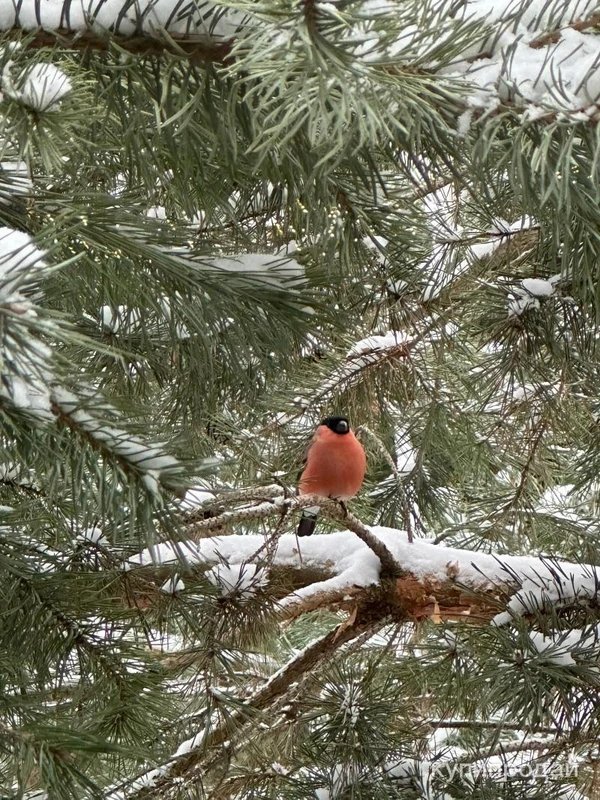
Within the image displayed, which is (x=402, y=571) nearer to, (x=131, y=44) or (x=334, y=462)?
(x=334, y=462)

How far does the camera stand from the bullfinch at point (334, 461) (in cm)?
253

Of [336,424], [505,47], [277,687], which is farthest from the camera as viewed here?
[336,424]

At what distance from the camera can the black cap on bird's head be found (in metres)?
2.48

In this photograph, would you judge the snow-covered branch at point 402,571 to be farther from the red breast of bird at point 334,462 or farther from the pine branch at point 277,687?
the red breast of bird at point 334,462

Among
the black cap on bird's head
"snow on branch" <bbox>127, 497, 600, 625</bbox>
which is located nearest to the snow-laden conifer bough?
"snow on branch" <bbox>127, 497, 600, 625</bbox>

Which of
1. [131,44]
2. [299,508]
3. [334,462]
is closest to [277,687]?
[299,508]

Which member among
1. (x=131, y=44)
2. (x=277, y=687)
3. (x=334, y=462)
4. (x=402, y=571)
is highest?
(x=131, y=44)

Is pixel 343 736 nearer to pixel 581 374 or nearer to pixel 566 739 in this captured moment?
pixel 566 739

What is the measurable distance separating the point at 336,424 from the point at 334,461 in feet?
0.51

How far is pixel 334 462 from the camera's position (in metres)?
2.63

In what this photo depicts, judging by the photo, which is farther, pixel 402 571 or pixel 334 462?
pixel 334 462

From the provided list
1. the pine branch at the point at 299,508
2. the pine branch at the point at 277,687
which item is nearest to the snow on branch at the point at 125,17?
the pine branch at the point at 299,508

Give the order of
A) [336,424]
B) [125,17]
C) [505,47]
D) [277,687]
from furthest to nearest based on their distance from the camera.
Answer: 1. [336,424]
2. [277,687]
3. [125,17]
4. [505,47]

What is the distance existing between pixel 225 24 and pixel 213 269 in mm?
468
